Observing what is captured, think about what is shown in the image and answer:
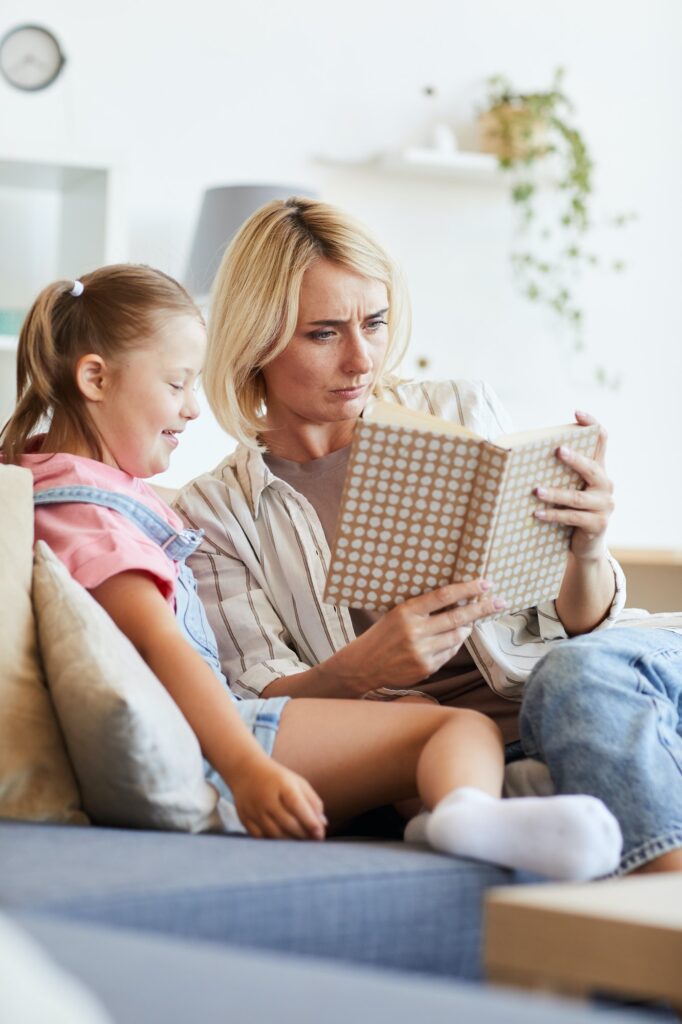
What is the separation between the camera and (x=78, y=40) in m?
3.62

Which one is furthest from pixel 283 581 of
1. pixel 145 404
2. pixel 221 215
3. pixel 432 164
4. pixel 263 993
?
pixel 432 164

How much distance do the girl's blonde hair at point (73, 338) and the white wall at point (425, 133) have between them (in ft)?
6.04

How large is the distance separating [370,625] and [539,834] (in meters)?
0.84

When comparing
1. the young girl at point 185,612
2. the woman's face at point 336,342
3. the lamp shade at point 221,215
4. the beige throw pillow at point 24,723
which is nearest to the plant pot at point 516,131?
the lamp shade at point 221,215

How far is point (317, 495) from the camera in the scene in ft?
6.50

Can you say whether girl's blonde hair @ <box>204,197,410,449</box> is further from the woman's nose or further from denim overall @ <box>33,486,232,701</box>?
denim overall @ <box>33,486,232,701</box>

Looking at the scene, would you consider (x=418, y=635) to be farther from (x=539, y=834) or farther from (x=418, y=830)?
(x=539, y=834)

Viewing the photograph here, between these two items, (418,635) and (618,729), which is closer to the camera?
(618,729)

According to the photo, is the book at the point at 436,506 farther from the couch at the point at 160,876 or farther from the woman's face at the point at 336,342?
the woman's face at the point at 336,342

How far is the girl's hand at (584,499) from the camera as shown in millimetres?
1553

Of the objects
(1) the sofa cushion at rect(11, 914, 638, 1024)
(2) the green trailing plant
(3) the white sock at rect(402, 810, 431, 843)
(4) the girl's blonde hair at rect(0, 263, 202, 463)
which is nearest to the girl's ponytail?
(4) the girl's blonde hair at rect(0, 263, 202, 463)

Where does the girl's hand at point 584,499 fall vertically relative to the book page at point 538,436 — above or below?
below

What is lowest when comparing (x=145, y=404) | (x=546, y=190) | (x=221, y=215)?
(x=145, y=404)

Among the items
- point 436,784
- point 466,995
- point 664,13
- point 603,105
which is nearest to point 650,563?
point 603,105
